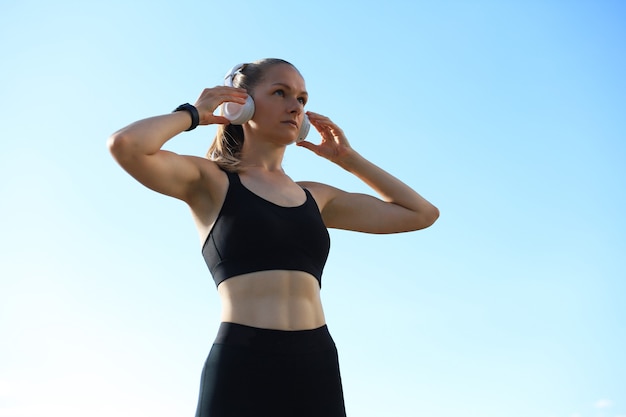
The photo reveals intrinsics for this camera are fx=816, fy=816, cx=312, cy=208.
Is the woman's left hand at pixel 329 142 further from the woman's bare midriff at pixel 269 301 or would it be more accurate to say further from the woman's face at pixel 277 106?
the woman's bare midriff at pixel 269 301

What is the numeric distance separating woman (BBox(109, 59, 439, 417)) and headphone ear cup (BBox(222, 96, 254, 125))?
0.02 metres

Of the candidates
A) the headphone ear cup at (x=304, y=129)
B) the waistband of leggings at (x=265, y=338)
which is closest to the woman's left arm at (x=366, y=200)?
the headphone ear cup at (x=304, y=129)

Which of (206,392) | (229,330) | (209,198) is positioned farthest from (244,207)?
(206,392)

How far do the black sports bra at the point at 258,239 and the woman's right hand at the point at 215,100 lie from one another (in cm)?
33

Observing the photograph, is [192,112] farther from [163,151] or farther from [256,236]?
[256,236]

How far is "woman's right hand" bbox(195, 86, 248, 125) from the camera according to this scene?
14.0 ft

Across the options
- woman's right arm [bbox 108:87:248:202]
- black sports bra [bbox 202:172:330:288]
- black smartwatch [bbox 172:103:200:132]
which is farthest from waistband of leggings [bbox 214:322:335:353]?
black smartwatch [bbox 172:103:200:132]

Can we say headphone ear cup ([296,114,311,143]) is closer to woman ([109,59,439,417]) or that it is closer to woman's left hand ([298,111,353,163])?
woman ([109,59,439,417])

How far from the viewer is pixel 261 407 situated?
12.4 feet

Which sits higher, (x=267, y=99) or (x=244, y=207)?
(x=267, y=99)

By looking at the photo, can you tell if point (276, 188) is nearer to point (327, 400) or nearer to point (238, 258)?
point (238, 258)

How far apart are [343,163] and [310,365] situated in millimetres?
1620

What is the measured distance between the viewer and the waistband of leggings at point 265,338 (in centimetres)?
387

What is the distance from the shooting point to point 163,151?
161 inches
